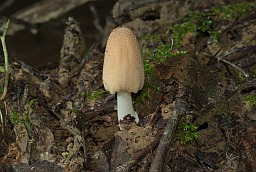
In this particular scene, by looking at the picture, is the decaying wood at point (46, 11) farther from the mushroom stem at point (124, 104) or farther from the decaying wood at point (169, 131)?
the decaying wood at point (169, 131)

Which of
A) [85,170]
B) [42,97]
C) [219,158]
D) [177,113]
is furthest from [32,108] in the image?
[219,158]

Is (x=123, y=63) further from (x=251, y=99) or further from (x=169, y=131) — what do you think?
(x=251, y=99)

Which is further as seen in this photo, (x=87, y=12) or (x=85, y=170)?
(x=87, y=12)

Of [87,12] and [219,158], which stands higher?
[87,12]

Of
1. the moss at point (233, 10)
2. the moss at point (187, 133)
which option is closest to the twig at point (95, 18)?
the moss at point (233, 10)

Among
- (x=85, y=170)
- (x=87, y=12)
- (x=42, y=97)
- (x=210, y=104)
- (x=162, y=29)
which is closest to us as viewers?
(x=85, y=170)

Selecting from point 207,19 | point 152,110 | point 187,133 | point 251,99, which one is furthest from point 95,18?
point 187,133

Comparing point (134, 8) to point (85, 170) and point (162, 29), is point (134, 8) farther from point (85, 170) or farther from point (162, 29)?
point (85, 170)
